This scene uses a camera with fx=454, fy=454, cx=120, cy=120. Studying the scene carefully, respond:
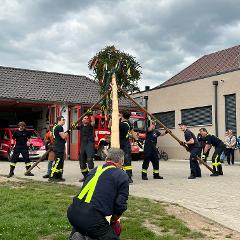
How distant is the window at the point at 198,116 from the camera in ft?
85.6

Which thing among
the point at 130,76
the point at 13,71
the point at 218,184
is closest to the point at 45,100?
the point at 13,71

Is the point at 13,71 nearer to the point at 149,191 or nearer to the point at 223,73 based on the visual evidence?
the point at 223,73

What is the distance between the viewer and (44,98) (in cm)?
2773

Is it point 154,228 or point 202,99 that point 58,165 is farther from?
point 202,99

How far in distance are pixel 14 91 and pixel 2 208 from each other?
2026cm

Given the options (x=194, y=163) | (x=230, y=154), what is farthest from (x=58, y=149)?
(x=230, y=154)

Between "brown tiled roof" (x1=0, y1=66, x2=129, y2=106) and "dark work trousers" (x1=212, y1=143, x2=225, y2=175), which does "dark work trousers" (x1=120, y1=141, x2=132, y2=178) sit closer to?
"dark work trousers" (x1=212, y1=143, x2=225, y2=175)

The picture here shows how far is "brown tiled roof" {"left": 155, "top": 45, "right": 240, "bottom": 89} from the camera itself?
29234mm

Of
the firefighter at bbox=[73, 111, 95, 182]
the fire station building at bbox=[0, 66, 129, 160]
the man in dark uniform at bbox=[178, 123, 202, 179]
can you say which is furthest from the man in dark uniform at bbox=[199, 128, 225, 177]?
the fire station building at bbox=[0, 66, 129, 160]

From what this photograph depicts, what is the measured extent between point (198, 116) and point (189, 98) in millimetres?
1311

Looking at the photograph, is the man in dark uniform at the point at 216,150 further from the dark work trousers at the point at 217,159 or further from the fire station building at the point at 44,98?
the fire station building at the point at 44,98

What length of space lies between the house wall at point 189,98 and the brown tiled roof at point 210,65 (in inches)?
30.2

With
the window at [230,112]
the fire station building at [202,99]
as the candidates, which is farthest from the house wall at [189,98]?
the window at [230,112]

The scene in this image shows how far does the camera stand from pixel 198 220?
24.7 ft
